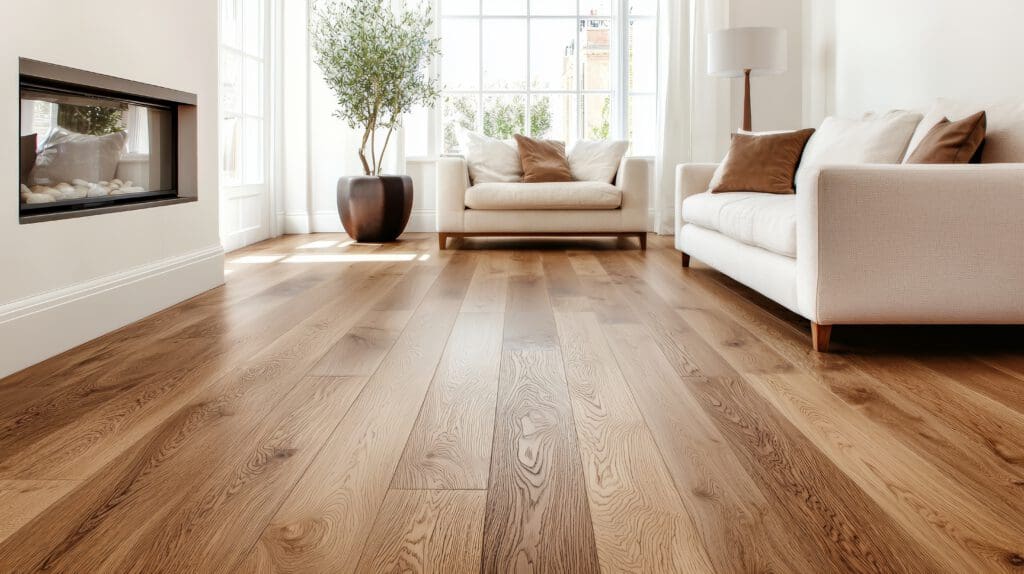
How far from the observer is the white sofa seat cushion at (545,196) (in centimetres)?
558

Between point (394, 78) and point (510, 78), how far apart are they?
1.45m

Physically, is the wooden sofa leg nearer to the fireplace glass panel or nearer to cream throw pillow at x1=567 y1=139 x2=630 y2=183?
the fireplace glass panel

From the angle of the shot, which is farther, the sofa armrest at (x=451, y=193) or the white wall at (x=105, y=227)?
the sofa armrest at (x=451, y=193)

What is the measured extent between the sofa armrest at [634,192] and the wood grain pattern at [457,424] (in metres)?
3.17

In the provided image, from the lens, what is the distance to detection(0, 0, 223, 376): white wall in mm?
2279

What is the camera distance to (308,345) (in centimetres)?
259

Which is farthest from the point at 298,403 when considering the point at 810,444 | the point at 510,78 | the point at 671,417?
the point at 510,78

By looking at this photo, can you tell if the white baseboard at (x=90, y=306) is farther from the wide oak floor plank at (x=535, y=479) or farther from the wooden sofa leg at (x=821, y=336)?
the wooden sofa leg at (x=821, y=336)

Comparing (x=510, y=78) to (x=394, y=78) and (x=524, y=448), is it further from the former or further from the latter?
(x=524, y=448)

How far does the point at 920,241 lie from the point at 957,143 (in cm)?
65

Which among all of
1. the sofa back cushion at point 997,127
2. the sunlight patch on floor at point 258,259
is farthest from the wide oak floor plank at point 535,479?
the sunlight patch on floor at point 258,259

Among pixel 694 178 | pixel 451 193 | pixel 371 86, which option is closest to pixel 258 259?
pixel 451 193

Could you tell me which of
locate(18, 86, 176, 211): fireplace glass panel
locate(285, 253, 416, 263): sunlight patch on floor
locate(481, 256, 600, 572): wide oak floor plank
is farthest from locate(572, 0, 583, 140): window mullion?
locate(481, 256, 600, 572): wide oak floor plank

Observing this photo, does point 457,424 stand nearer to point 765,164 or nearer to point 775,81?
point 765,164
